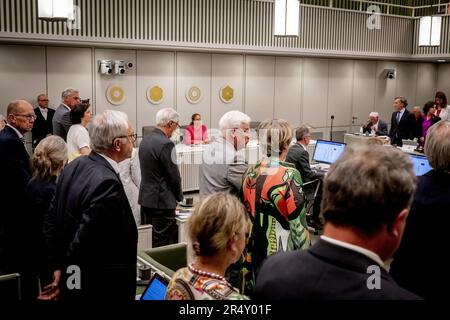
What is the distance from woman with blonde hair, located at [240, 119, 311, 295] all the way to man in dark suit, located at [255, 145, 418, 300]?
1787 mm

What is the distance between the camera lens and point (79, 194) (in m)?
2.74

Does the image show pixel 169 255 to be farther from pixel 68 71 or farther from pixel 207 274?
pixel 68 71

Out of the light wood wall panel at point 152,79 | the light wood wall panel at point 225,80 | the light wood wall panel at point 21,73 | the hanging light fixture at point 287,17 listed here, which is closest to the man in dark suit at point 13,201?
the hanging light fixture at point 287,17

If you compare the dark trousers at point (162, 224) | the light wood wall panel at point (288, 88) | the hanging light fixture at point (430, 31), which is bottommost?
the dark trousers at point (162, 224)

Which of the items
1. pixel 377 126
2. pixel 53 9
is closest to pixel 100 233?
pixel 53 9

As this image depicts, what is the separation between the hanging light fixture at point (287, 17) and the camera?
700cm

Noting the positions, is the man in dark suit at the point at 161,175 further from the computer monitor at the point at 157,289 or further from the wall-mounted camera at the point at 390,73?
the wall-mounted camera at the point at 390,73

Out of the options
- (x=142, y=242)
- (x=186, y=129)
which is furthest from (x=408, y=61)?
(x=142, y=242)

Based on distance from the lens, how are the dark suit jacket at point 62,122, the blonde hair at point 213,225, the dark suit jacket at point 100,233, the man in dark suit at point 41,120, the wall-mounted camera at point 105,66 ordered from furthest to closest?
the wall-mounted camera at point 105,66
the man in dark suit at point 41,120
the dark suit jacket at point 62,122
the dark suit jacket at point 100,233
the blonde hair at point 213,225

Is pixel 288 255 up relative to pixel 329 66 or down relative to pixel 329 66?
down

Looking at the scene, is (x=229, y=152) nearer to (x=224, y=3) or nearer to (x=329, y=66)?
(x=224, y=3)

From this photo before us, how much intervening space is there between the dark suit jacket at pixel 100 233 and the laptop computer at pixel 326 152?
5931 millimetres

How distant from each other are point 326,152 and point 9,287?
6350 millimetres

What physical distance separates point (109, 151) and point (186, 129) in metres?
7.13
